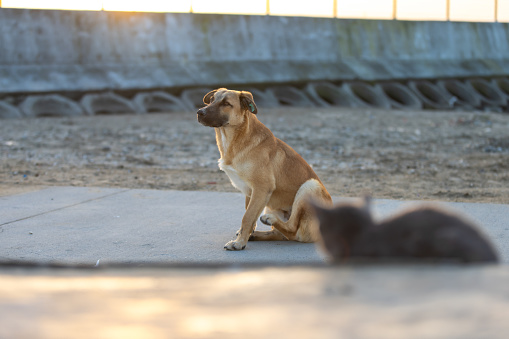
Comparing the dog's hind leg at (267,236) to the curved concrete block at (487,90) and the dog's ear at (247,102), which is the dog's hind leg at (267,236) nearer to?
the dog's ear at (247,102)

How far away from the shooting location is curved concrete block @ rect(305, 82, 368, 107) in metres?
17.9

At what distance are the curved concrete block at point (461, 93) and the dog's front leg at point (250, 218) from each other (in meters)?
15.7

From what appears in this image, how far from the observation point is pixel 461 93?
2008cm

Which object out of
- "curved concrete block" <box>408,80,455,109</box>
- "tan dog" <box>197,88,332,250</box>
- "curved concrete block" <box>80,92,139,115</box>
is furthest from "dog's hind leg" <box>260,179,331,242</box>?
"curved concrete block" <box>408,80,455,109</box>

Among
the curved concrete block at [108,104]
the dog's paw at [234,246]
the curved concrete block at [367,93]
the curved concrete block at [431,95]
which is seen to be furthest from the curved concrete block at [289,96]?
the dog's paw at [234,246]

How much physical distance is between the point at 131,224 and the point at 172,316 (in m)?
4.09

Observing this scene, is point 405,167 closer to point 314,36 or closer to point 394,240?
point 394,240

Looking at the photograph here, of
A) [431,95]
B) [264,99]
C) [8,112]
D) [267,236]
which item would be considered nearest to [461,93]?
[431,95]

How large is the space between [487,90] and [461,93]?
1.45 metres

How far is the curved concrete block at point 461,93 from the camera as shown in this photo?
63.0ft

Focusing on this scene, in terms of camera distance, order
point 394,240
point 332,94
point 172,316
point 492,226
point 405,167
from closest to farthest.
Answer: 1. point 172,316
2. point 394,240
3. point 492,226
4. point 405,167
5. point 332,94

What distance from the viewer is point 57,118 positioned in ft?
47.8

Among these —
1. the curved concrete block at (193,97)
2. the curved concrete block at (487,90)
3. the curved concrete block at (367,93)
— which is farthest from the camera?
the curved concrete block at (487,90)

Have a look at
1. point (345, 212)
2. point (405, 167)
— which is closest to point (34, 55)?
point (405, 167)
